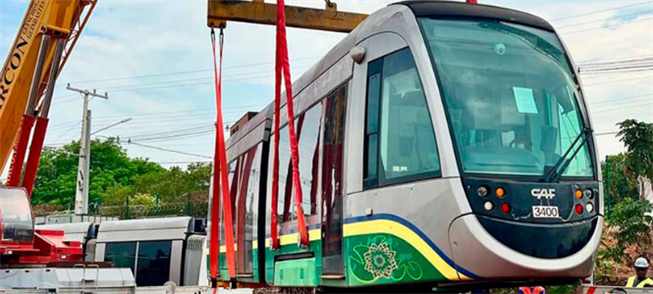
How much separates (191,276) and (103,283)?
6.46m

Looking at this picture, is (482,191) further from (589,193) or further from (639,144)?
(639,144)

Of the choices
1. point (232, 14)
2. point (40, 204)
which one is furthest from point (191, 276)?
point (40, 204)

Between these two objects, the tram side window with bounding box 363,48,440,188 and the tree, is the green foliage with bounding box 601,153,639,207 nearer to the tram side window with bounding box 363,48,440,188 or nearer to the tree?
the tree

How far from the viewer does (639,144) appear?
1711 centimetres

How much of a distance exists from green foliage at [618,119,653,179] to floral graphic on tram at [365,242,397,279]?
12809mm

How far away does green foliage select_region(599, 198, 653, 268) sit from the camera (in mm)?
16453

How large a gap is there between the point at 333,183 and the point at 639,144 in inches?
491

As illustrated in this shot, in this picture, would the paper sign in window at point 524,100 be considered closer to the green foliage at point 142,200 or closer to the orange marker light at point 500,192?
the orange marker light at point 500,192

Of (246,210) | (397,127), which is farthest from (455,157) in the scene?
(246,210)

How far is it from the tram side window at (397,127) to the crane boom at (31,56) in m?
8.68

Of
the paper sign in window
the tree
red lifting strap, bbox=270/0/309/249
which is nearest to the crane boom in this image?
red lifting strap, bbox=270/0/309/249

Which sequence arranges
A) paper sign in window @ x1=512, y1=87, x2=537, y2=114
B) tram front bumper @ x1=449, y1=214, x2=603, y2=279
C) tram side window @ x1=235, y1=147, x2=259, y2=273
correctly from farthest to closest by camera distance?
tram side window @ x1=235, y1=147, x2=259, y2=273
paper sign in window @ x1=512, y1=87, x2=537, y2=114
tram front bumper @ x1=449, y1=214, x2=603, y2=279

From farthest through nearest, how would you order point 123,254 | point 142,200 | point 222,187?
point 142,200 → point 123,254 → point 222,187

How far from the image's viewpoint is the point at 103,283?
12.0 m
